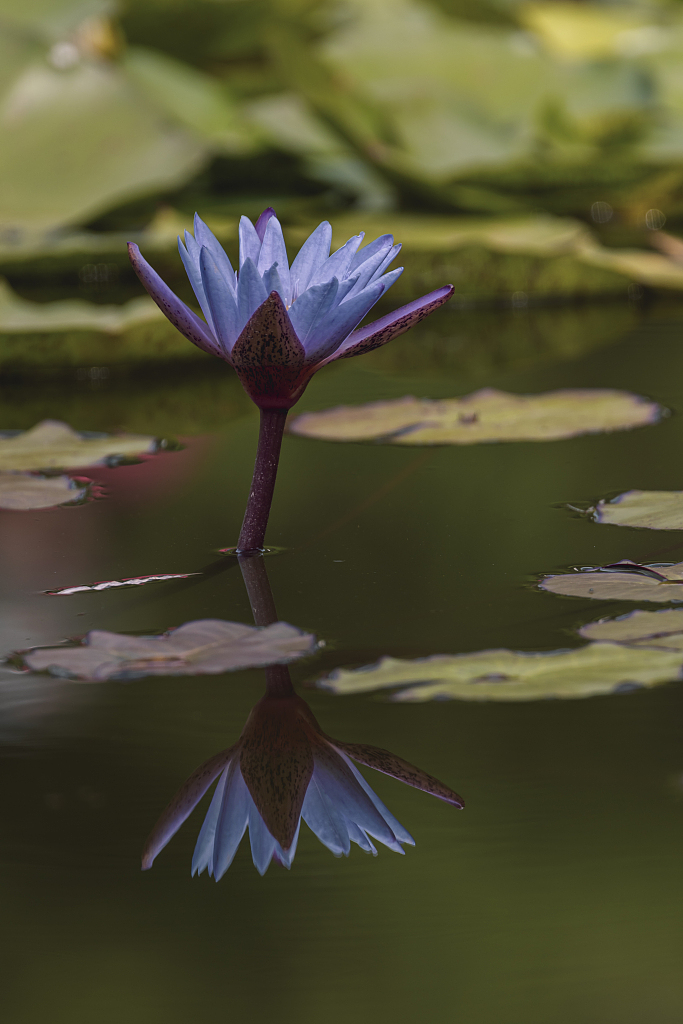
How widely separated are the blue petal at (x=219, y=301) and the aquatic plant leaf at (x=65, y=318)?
920mm

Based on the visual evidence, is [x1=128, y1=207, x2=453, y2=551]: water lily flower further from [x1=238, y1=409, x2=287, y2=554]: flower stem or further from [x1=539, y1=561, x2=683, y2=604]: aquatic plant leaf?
[x1=539, y1=561, x2=683, y2=604]: aquatic plant leaf

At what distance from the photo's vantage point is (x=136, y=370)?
2.11 meters

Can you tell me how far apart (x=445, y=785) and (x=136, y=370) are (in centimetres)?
156

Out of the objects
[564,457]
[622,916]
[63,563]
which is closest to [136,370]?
[564,457]

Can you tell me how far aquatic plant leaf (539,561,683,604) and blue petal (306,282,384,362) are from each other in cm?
25

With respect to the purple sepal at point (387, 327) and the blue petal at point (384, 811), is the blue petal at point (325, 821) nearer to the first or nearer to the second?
the blue petal at point (384, 811)

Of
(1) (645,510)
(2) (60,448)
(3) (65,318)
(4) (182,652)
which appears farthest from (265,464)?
(3) (65,318)

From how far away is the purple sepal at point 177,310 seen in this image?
3.16ft

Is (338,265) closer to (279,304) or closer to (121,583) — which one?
(279,304)

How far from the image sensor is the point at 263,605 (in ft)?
3.02

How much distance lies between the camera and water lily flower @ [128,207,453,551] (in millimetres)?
904

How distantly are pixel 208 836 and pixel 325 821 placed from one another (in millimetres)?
60

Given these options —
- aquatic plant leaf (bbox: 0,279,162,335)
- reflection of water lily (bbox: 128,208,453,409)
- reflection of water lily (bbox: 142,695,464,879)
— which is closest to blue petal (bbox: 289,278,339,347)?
reflection of water lily (bbox: 128,208,453,409)

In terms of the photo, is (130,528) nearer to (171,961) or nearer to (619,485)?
(619,485)
